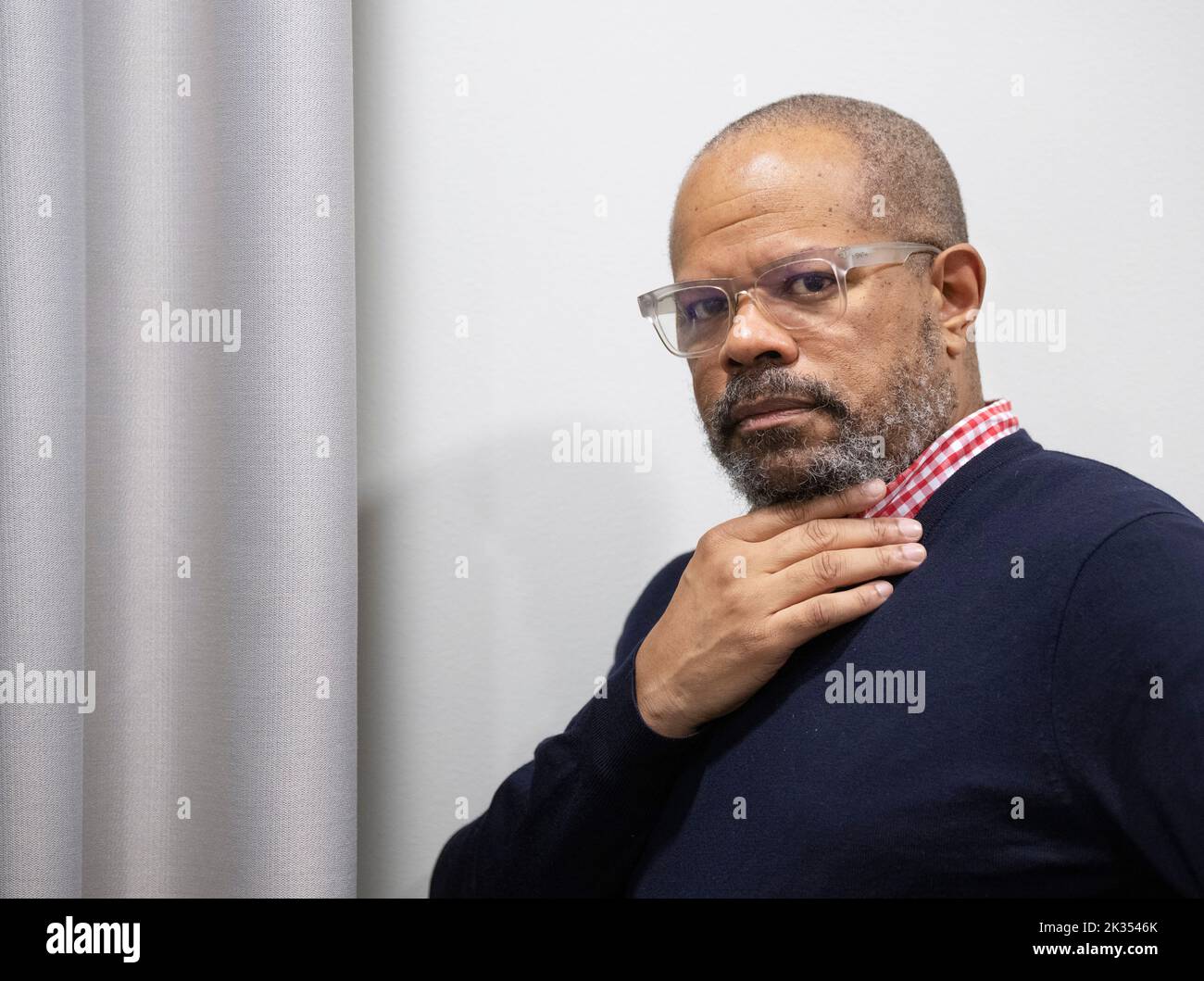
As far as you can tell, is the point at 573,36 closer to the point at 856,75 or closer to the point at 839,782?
the point at 856,75

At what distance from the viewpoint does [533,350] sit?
111 cm

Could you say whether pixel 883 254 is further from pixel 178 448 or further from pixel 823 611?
pixel 178 448

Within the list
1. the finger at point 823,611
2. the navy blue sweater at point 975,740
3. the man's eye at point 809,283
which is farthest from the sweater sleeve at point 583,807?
the man's eye at point 809,283

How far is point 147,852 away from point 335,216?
70 cm

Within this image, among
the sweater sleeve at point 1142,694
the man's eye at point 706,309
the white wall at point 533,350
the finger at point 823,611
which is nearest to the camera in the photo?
the sweater sleeve at point 1142,694

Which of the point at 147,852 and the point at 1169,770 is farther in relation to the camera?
the point at 147,852

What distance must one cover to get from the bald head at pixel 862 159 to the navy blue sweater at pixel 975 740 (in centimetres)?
22

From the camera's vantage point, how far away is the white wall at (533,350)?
109 centimetres

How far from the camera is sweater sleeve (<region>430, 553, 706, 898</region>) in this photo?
0.85m

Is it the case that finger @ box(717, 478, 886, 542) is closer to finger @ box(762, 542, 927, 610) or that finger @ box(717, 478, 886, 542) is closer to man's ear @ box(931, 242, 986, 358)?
finger @ box(762, 542, 927, 610)

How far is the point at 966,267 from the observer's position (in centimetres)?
88

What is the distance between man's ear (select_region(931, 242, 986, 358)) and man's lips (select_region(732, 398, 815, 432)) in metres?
0.16

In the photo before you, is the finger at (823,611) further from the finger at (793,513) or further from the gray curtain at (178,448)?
the gray curtain at (178,448)
